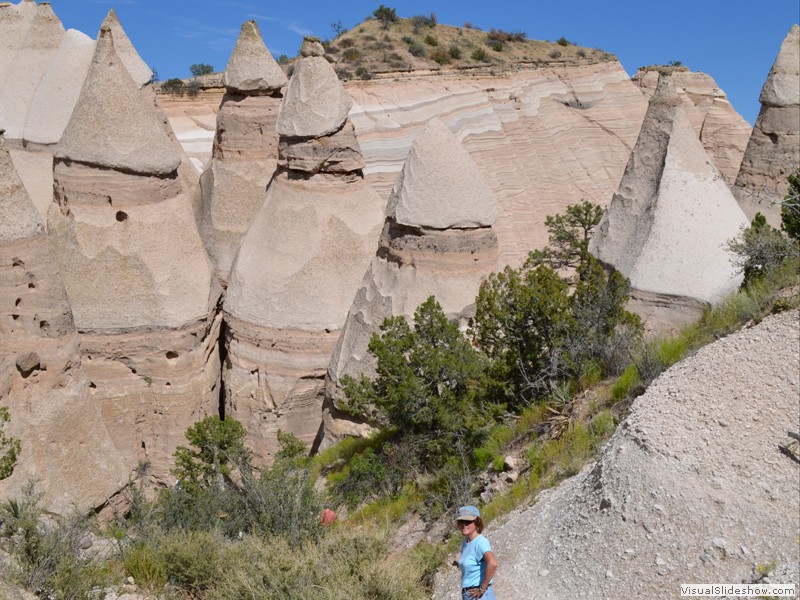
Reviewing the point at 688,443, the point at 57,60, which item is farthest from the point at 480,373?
the point at 57,60

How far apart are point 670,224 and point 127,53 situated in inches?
444

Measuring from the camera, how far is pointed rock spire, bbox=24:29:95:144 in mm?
14469

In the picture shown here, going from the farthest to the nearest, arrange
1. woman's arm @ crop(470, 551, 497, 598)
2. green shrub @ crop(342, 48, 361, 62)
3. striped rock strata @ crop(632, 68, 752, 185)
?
green shrub @ crop(342, 48, 361, 62)
striped rock strata @ crop(632, 68, 752, 185)
woman's arm @ crop(470, 551, 497, 598)

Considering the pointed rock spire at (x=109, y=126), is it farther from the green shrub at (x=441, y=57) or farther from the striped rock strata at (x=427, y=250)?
the green shrub at (x=441, y=57)

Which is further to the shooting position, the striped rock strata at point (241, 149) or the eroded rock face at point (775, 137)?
the eroded rock face at point (775, 137)

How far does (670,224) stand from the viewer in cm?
995

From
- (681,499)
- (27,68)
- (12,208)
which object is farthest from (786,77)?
(27,68)

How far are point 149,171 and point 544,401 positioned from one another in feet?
20.1

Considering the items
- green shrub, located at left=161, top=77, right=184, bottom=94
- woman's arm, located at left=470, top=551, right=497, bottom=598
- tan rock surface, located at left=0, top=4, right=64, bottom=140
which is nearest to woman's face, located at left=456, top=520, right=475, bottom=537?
woman's arm, located at left=470, top=551, right=497, bottom=598

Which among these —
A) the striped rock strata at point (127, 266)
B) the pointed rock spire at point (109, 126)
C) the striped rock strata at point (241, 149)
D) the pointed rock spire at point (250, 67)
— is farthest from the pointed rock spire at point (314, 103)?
the pointed rock spire at point (250, 67)

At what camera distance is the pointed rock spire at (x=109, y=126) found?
10211 millimetres

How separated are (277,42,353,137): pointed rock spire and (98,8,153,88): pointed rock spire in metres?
5.19

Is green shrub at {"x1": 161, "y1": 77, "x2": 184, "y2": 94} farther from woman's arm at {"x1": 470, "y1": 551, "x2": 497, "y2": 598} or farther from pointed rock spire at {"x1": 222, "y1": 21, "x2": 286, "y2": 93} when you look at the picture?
woman's arm at {"x1": 470, "y1": 551, "x2": 497, "y2": 598}

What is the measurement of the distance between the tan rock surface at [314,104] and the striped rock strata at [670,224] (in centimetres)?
421
